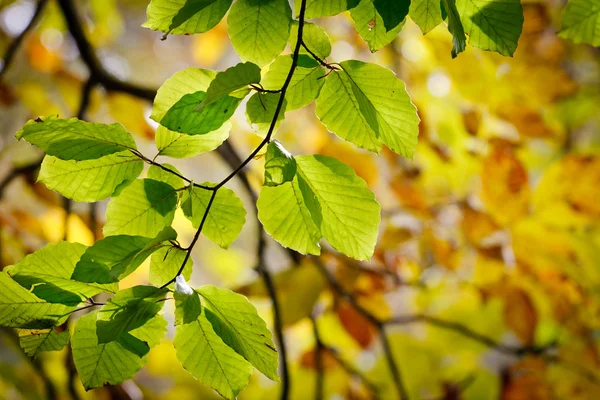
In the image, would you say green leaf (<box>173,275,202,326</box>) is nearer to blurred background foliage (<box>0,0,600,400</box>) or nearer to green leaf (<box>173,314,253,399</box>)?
green leaf (<box>173,314,253,399</box>)

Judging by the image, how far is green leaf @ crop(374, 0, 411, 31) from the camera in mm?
327

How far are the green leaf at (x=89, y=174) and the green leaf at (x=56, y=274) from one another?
0.04m

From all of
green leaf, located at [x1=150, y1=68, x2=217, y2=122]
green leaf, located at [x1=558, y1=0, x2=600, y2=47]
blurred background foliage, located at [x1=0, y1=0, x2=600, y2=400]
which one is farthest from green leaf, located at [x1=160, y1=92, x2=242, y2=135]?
blurred background foliage, located at [x1=0, y1=0, x2=600, y2=400]

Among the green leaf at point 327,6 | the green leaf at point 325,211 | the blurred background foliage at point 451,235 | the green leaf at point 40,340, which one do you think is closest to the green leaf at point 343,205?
the green leaf at point 325,211

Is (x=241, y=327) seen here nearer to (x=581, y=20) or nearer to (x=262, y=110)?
(x=262, y=110)

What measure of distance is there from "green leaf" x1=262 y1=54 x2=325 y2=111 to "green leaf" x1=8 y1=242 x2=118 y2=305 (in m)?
0.18

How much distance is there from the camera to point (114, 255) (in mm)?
333

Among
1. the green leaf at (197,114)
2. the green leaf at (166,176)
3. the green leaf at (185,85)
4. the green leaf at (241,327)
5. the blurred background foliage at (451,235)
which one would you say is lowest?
the blurred background foliage at (451,235)

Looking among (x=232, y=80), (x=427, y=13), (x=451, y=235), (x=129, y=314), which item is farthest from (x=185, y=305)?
(x=451, y=235)

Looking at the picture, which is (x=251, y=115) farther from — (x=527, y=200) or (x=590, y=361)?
(x=590, y=361)

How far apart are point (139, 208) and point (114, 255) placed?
55 mm

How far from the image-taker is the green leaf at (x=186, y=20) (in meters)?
0.33

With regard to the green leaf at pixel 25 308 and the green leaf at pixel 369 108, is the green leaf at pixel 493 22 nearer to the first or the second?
the green leaf at pixel 369 108

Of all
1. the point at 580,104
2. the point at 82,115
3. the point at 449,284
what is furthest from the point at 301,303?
the point at 580,104
